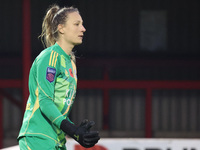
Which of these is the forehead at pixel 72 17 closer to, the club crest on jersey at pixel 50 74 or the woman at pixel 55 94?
the woman at pixel 55 94

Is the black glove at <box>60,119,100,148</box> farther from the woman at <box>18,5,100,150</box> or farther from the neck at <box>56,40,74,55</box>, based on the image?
the neck at <box>56,40,74,55</box>

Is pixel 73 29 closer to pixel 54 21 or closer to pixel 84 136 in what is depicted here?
pixel 54 21

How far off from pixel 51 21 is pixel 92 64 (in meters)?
7.49

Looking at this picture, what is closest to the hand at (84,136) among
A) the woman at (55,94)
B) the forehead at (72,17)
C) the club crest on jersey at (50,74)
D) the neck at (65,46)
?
the woman at (55,94)

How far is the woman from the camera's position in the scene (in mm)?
2119

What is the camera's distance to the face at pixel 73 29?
7.64 feet

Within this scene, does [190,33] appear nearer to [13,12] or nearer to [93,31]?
[93,31]

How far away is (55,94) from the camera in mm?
2242

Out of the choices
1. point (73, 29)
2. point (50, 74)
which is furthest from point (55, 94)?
point (73, 29)

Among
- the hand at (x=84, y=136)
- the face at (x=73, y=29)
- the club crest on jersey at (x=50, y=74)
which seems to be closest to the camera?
the hand at (x=84, y=136)

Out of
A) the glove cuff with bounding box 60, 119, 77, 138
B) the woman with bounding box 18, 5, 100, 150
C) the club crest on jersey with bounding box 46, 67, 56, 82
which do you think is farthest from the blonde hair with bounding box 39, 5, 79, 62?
the glove cuff with bounding box 60, 119, 77, 138

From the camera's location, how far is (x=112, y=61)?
9.88 metres

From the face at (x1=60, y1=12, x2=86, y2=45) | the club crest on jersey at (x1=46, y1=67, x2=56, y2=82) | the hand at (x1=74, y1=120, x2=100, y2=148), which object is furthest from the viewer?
the face at (x1=60, y1=12, x2=86, y2=45)

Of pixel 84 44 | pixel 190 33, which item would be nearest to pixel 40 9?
pixel 84 44
